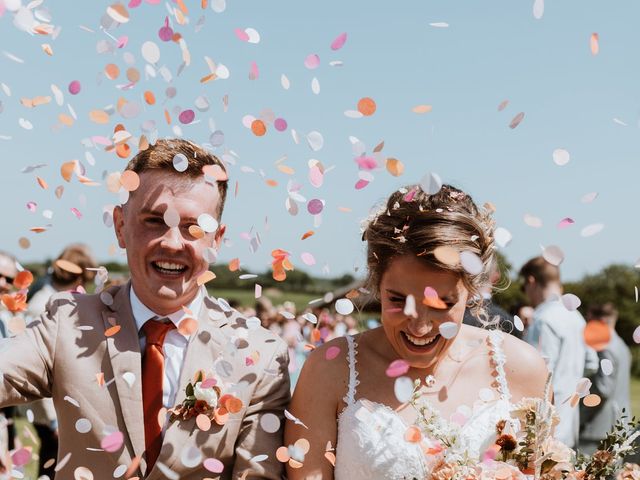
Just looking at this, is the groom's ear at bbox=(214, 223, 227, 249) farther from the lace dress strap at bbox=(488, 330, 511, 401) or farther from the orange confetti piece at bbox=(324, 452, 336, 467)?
the lace dress strap at bbox=(488, 330, 511, 401)

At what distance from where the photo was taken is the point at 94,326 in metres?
2.93

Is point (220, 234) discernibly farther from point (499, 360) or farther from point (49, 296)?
point (49, 296)

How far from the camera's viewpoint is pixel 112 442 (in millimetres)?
2697

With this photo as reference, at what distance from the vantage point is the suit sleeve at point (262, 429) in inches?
111

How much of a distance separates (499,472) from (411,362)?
87 centimetres

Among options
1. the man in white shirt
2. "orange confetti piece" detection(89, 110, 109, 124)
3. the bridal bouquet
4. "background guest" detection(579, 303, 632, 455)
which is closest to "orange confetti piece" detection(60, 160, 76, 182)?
"orange confetti piece" detection(89, 110, 109, 124)

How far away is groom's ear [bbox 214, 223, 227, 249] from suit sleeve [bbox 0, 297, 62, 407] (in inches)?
27.5

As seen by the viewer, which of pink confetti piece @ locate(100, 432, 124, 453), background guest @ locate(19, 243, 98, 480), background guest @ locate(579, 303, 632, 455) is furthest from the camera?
background guest @ locate(579, 303, 632, 455)

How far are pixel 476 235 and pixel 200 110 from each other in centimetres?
128

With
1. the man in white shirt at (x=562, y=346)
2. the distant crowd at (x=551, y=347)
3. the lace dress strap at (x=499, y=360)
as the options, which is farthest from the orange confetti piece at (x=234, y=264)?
the man in white shirt at (x=562, y=346)

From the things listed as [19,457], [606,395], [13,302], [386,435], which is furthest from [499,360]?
[606,395]

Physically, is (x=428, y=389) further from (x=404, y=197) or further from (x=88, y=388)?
(x=88, y=388)

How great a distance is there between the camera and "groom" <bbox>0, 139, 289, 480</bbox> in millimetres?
2750

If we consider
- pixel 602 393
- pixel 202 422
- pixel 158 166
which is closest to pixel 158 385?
pixel 202 422
